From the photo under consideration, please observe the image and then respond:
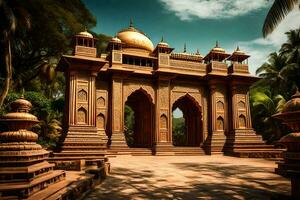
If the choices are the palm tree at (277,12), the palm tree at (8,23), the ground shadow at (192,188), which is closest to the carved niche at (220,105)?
the ground shadow at (192,188)

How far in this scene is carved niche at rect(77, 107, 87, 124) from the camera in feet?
56.6

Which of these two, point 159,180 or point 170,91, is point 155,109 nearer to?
point 170,91

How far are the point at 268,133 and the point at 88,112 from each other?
68.7 feet

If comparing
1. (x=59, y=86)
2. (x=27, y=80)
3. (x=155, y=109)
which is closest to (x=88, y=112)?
(x=155, y=109)

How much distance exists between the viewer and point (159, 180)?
8.97 m

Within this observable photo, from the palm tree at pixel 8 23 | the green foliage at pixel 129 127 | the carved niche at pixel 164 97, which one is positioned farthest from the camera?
the green foliage at pixel 129 127

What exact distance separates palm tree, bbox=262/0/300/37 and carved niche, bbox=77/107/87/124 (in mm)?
11877

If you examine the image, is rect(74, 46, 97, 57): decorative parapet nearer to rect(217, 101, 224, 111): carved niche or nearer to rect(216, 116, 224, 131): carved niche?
rect(217, 101, 224, 111): carved niche

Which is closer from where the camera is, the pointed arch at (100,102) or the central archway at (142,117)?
the pointed arch at (100,102)

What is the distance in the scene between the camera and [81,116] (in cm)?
1739

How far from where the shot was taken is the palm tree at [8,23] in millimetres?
15352

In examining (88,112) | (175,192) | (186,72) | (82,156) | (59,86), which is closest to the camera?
(175,192)

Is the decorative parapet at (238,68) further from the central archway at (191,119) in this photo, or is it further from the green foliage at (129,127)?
the green foliage at (129,127)

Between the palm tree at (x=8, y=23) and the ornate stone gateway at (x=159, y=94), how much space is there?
10.9 feet
